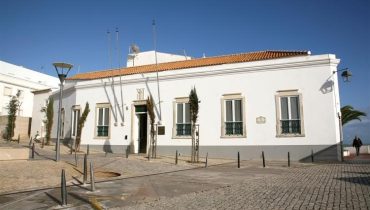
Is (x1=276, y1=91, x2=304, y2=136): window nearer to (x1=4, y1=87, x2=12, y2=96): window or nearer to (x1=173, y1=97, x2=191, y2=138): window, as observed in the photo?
(x1=173, y1=97, x2=191, y2=138): window

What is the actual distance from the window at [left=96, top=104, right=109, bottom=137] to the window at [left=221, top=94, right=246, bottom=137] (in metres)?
8.51

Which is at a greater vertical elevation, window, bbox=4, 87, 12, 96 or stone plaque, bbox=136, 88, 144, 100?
window, bbox=4, 87, 12, 96

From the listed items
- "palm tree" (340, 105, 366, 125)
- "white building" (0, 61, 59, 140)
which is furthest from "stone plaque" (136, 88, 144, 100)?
"palm tree" (340, 105, 366, 125)

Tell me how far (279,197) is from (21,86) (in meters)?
37.9

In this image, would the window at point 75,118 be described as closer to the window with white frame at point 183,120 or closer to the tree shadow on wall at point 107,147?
the tree shadow on wall at point 107,147

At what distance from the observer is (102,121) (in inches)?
856

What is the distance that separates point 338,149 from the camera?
51.8 feet

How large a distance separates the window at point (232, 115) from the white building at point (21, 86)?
66.1 ft

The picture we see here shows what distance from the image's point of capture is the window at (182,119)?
62.4 feet

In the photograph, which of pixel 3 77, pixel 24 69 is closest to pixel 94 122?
pixel 3 77

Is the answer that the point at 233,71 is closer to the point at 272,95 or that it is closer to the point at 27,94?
the point at 272,95

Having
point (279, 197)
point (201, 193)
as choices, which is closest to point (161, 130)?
point (201, 193)

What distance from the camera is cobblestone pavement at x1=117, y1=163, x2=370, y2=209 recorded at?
19.8 ft

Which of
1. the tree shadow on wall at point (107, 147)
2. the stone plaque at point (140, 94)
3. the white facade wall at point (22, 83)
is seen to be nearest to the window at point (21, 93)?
the white facade wall at point (22, 83)
